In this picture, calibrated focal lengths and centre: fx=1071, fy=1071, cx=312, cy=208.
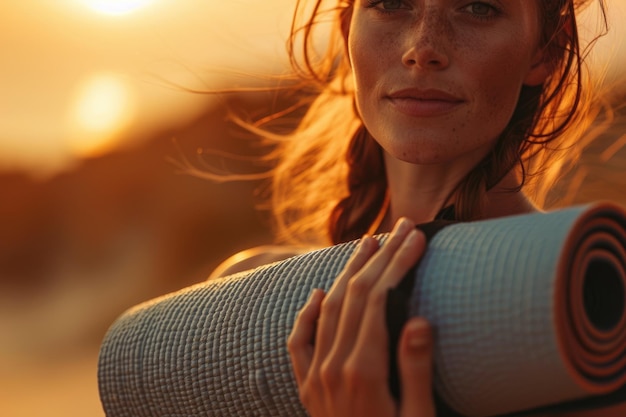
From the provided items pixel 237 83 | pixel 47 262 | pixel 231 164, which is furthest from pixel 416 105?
pixel 47 262

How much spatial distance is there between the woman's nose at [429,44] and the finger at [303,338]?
0.59m

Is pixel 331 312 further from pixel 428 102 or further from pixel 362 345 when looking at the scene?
pixel 428 102

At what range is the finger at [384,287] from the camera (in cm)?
128

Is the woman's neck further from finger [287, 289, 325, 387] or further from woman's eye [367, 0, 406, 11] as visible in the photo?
finger [287, 289, 325, 387]

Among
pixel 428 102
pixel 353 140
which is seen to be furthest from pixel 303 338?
pixel 353 140

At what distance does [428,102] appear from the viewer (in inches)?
72.6

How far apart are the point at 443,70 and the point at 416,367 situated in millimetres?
706

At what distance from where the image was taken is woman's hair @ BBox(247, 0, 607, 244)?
2008 mm

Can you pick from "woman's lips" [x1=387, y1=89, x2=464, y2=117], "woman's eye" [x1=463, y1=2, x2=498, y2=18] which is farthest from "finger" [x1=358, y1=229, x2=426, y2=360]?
"woman's eye" [x1=463, y1=2, x2=498, y2=18]

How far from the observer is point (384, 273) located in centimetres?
133

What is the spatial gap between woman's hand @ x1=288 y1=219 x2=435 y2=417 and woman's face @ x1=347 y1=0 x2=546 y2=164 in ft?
1.63

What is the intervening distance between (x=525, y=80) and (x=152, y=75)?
1226 millimetres

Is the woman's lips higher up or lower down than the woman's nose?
lower down

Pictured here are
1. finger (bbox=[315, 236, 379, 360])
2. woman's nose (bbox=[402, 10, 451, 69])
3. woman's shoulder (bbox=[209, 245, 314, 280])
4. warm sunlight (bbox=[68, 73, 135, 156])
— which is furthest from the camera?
warm sunlight (bbox=[68, 73, 135, 156])
